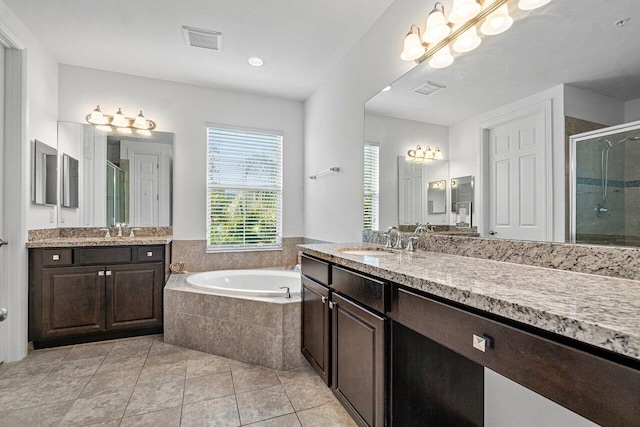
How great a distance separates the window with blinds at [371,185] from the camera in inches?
98.1

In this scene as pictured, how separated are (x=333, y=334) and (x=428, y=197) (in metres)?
1.04

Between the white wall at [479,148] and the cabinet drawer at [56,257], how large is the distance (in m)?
3.04

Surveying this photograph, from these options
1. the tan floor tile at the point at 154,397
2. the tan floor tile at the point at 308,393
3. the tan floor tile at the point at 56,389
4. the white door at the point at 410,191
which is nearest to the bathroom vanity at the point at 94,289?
the tan floor tile at the point at 56,389

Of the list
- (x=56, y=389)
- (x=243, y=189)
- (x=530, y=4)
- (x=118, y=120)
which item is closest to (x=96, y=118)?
(x=118, y=120)

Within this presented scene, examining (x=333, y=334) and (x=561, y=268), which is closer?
(x=561, y=268)

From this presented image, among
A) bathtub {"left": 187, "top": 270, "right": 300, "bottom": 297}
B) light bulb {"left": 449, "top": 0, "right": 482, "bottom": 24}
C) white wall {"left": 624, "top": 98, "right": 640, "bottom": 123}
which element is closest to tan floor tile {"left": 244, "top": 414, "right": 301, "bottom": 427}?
bathtub {"left": 187, "top": 270, "right": 300, "bottom": 297}

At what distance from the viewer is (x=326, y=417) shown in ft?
5.65

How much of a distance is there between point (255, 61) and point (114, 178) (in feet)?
6.09

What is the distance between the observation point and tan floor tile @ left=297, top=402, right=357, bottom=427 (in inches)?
65.6

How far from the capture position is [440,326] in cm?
102

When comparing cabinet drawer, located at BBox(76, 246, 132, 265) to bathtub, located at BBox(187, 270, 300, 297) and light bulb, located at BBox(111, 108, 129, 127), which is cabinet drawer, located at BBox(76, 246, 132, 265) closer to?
bathtub, located at BBox(187, 270, 300, 297)

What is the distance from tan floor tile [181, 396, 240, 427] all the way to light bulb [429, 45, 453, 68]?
2.31 meters

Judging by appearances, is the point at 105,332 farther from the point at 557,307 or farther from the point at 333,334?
the point at 557,307

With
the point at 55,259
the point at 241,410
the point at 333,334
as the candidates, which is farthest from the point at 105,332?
the point at 333,334
